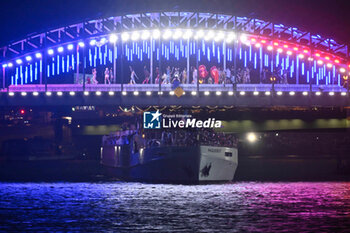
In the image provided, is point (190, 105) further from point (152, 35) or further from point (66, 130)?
point (66, 130)

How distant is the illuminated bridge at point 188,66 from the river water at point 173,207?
33360mm

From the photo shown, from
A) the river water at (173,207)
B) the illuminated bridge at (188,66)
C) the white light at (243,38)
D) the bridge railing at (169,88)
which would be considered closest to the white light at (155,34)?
the illuminated bridge at (188,66)

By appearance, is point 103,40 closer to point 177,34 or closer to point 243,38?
point 177,34

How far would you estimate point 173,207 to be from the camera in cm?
4962

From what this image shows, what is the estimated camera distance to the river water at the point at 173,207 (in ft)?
132

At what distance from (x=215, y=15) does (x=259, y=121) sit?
25.8m

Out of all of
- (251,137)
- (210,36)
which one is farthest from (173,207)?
(210,36)

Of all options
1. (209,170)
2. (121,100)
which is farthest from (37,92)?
(209,170)

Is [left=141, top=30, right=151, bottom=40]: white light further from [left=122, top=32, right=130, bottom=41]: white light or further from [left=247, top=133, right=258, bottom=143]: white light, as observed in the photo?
[left=247, top=133, right=258, bottom=143]: white light

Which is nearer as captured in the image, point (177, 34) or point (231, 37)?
point (177, 34)

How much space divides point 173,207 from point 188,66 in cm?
7916

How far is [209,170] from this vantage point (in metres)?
69.3

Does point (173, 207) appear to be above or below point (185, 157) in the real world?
below

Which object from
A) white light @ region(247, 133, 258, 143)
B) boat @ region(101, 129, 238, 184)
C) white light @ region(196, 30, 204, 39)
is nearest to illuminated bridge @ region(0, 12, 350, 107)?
white light @ region(196, 30, 204, 39)
